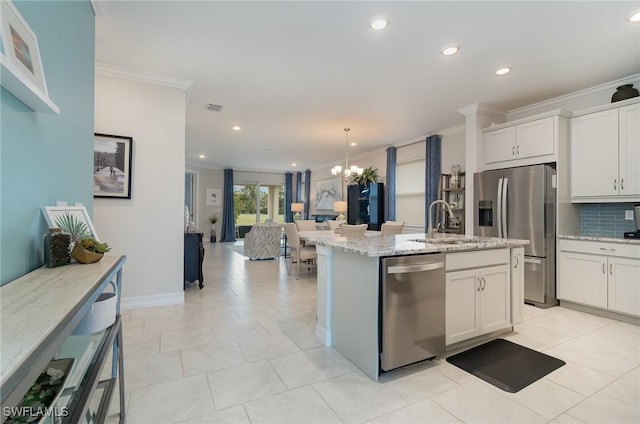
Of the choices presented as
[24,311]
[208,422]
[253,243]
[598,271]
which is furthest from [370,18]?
[253,243]

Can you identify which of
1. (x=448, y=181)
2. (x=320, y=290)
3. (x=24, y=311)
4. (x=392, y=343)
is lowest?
(x=392, y=343)

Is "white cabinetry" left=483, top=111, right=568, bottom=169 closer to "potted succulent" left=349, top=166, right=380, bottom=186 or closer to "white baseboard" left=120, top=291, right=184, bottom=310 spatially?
"potted succulent" left=349, top=166, right=380, bottom=186

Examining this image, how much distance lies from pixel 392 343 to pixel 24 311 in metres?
1.89

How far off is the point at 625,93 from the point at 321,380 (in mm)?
4458

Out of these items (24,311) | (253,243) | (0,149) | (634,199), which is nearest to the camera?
(24,311)

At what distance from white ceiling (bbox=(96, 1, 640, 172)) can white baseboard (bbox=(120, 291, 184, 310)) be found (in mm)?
2612

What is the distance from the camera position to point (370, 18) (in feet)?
7.86

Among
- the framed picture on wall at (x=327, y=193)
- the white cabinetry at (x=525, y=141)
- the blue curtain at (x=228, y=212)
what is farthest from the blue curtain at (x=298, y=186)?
the white cabinetry at (x=525, y=141)

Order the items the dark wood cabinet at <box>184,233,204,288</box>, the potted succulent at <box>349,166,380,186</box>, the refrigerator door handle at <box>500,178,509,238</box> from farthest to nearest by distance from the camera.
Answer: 1. the potted succulent at <box>349,166,380,186</box>
2. the dark wood cabinet at <box>184,233,204,288</box>
3. the refrigerator door handle at <box>500,178,509,238</box>

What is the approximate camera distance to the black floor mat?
6.66 ft

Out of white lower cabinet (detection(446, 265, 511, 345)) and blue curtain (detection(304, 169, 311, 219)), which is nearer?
white lower cabinet (detection(446, 265, 511, 345))

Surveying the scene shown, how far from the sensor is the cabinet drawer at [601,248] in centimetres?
301

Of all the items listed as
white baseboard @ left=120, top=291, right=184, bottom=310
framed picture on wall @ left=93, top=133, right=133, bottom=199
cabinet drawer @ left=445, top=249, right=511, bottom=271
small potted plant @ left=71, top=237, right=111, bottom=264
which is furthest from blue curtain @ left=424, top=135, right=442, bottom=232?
small potted plant @ left=71, top=237, right=111, bottom=264

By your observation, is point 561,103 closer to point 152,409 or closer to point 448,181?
point 448,181
